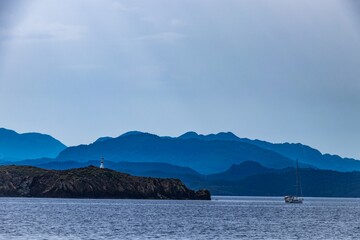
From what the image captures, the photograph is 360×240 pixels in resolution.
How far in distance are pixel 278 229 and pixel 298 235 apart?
1284cm

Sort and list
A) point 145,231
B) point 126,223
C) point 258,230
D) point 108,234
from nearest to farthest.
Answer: point 108,234, point 145,231, point 258,230, point 126,223

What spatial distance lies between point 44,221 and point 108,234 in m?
29.9

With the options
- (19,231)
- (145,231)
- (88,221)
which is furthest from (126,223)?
(19,231)

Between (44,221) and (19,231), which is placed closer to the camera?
(19,231)

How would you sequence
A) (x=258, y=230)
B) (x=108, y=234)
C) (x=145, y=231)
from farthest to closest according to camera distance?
1. (x=258, y=230)
2. (x=145, y=231)
3. (x=108, y=234)

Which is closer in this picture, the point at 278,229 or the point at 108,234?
the point at 108,234

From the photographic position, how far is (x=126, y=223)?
5266 inches

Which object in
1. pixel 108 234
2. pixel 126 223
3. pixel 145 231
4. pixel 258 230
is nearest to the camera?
pixel 108 234

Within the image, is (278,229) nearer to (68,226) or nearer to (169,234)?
(169,234)

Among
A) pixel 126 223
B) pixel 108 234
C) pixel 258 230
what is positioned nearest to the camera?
pixel 108 234

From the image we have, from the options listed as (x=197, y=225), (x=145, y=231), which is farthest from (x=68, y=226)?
(x=197, y=225)

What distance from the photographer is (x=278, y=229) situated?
127438mm

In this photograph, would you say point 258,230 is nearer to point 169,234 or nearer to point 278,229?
point 278,229

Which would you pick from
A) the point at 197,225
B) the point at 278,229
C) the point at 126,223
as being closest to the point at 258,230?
the point at 278,229
